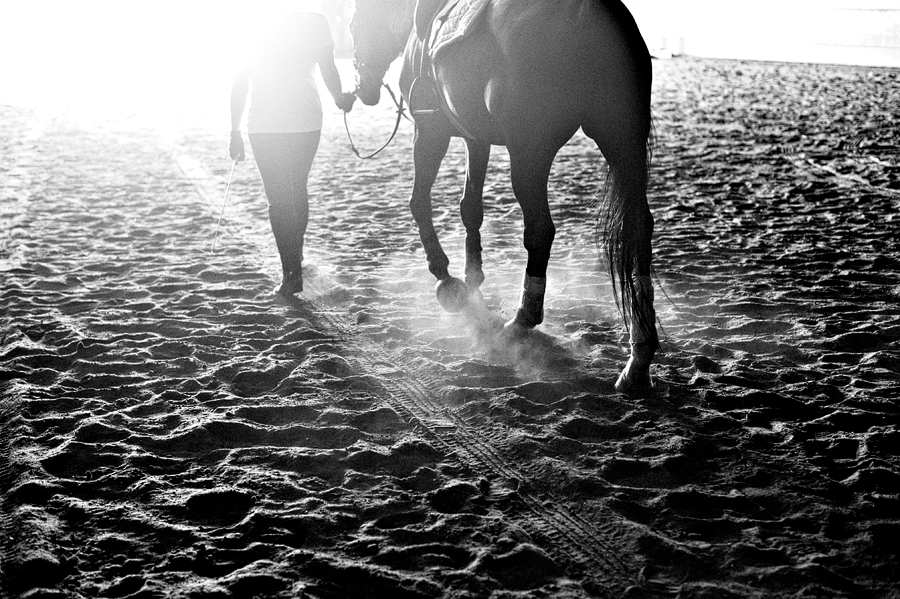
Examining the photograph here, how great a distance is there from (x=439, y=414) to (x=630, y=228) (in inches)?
47.9

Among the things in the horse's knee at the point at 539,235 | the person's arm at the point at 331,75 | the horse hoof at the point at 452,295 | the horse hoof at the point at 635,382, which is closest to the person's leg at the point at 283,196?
the person's arm at the point at 331,75

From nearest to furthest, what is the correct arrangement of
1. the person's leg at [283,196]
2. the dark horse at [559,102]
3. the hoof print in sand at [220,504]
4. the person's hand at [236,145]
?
the hoof print in sand at [220,504]
the dark horse at [559,102]
the person's leg at [283,196]
the person's hand at [236,145]

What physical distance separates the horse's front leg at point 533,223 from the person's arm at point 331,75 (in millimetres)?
1762

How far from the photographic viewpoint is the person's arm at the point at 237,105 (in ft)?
18.0

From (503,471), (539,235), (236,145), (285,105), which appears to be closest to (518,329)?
(539,235)

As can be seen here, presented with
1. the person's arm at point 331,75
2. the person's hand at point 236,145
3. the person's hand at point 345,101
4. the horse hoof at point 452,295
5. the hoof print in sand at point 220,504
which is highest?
the person's arm at point 331,75

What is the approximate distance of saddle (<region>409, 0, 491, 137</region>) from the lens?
4324 millimetres

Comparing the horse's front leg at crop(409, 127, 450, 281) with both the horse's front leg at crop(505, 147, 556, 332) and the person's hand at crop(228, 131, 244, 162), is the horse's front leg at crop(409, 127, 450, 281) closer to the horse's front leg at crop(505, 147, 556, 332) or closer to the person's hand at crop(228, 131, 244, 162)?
the horse's front leg at crop(505, 147, 556, 332)

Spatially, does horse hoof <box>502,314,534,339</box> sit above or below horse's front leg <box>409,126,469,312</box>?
below

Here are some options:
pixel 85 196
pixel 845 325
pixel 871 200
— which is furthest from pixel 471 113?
pixel 85 196

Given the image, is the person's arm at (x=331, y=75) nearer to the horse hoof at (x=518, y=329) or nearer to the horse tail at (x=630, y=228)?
the horse hoof at (x=518, y=329)

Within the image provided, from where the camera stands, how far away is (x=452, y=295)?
5.35 metres

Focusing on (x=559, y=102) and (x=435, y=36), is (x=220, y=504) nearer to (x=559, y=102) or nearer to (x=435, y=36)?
(x=559, y=102)

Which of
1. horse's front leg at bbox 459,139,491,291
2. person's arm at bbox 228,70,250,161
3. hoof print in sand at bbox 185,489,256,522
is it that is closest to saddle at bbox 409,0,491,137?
horse's front leg at bbox 459,139,491,291
